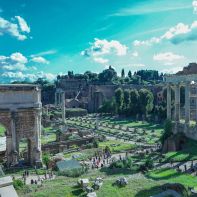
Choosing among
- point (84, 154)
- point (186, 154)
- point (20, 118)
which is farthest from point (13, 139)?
point (186, 154)

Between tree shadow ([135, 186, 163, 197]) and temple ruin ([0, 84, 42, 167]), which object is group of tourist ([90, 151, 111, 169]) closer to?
temple ruin ([0, 84, 42, 167])

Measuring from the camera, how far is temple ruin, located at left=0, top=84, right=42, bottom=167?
29000 mm

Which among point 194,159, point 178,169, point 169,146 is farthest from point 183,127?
point 178,169

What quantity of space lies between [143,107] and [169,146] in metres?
38.9

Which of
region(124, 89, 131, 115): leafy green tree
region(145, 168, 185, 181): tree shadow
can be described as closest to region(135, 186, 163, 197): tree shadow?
region(145, 168, 185, 181): tree shadow

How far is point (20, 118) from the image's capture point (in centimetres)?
2956

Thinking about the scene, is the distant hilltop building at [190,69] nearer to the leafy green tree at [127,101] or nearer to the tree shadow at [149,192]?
the tree shadow at [149,192]

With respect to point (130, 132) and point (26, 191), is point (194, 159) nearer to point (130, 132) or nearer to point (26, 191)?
point (26, 191)

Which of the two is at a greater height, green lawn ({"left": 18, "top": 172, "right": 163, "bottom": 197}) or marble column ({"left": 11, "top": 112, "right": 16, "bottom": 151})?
marble column ({"left": 11, "top": 112, "right": 16, "bottom": 151})

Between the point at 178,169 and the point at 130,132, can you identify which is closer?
the point at 178,169

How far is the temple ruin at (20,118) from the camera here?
29000 mm

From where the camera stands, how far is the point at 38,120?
1201 inches

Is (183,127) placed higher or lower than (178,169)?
higher

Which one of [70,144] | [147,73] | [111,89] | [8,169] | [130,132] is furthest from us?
[147,73]
